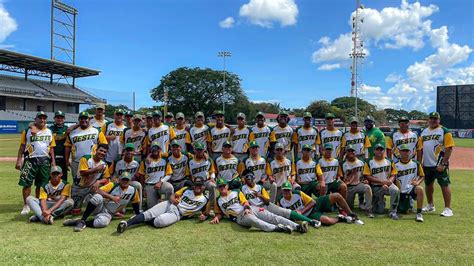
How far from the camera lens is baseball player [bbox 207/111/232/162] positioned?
7531mm

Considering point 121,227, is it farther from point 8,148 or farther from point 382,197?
point 8,148

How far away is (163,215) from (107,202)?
1112 millimetres

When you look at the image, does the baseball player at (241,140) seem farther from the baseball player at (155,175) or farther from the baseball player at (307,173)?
the baseball player at (155,175)

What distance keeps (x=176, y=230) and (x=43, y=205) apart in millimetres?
2349

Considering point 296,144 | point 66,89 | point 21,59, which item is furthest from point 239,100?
point 296,144

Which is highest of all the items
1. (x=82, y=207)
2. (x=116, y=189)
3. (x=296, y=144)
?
(x=296, y=144)

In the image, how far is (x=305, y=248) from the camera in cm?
482

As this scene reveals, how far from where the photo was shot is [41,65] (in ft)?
187

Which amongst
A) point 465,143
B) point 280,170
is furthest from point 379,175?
point 465,143

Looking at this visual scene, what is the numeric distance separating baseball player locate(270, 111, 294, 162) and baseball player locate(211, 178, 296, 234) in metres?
1.68

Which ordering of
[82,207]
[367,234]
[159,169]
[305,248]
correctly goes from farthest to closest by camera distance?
[82,207] → [159,169] → [367,234] → [305,248]

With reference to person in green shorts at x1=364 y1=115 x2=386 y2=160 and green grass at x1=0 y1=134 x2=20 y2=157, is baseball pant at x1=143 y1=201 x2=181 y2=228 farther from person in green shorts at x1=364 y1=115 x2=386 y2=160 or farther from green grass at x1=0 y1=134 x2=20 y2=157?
green grass at x1=0 y1=134 x2=20 y2=157

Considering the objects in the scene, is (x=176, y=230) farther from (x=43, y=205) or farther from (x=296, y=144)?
(x=296, y=144)

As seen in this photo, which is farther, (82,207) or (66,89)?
(66,89)
